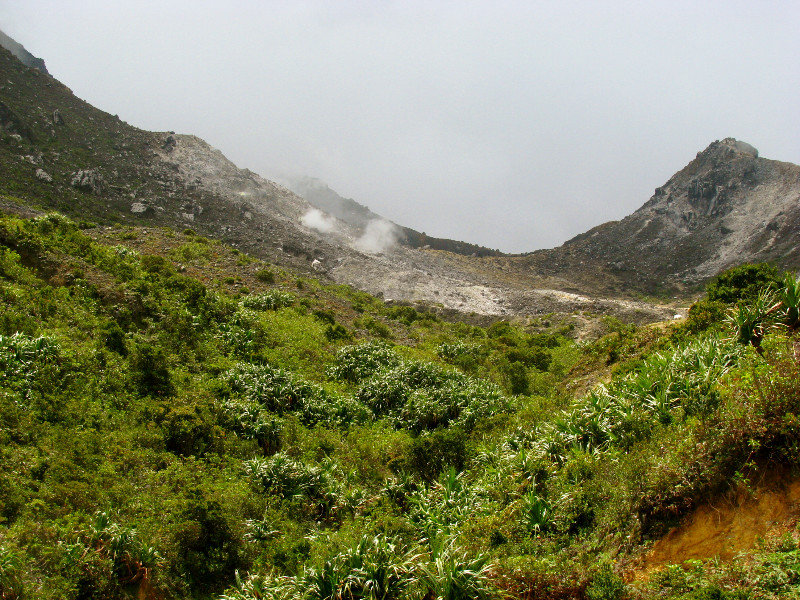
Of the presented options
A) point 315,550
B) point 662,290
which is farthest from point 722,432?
point 662,290

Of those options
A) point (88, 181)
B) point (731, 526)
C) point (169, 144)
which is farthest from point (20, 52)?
point (731, 526)

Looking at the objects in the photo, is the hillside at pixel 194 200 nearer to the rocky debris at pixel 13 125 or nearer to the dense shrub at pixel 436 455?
the rocky debris at pixel 13 125

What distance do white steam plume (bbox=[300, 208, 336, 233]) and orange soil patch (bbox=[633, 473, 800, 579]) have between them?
4789 centimetres

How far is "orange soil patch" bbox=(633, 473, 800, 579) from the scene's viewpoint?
201 inches

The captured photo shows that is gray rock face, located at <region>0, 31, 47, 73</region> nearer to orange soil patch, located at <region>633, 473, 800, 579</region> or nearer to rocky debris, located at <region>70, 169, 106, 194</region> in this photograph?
rocky debris, located at <region>70, 169, 106, 194</region>

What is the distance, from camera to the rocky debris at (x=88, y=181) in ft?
129

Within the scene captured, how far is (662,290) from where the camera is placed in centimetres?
5597

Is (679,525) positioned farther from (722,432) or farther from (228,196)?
(228,196)

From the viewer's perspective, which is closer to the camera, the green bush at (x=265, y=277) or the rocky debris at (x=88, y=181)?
the green bush at (x=265, y=277)

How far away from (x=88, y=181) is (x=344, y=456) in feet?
130

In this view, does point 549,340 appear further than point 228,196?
No

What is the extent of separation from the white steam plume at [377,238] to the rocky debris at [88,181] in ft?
75.1

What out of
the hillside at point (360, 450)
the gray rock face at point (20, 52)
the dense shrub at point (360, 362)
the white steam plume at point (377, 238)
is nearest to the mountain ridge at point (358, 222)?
the white steam plume at point (377, 238)

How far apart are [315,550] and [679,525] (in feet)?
15.4
